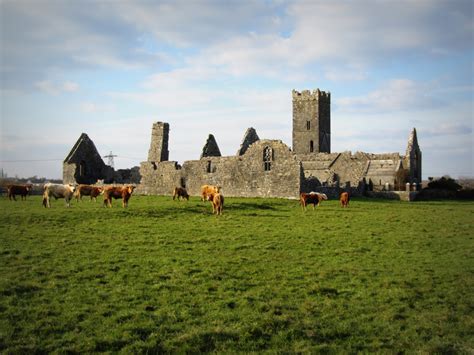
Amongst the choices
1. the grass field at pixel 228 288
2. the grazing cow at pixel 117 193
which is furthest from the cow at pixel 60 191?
the grass field at pixel 228 288

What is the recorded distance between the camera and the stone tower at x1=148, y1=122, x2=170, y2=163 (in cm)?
4534

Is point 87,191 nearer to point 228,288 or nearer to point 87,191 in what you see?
point 87,191

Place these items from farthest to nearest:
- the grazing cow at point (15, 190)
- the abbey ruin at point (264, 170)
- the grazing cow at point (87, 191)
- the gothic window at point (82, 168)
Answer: the gothic window at point (82, 168) < the abbey ruin at point (264, 170) < the grazing cow at point (15, 190) < the grazing cow at point (87, 191)

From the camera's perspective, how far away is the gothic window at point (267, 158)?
37750 mm

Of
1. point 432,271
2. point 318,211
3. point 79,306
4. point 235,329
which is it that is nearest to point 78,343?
point 79,306

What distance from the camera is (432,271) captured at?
489 inches

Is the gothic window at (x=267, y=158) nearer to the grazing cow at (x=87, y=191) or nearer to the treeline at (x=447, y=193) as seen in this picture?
the grazing cow at (x=87, y=191)

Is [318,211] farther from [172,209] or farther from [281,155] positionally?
[281,155]

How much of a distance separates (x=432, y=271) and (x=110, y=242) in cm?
978

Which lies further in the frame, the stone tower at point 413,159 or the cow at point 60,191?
the stone tower at point 413,159

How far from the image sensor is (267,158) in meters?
38.0

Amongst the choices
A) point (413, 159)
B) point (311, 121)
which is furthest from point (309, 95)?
point (413, 159)

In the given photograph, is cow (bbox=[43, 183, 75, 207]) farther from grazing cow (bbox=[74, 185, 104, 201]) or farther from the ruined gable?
the ruined gable

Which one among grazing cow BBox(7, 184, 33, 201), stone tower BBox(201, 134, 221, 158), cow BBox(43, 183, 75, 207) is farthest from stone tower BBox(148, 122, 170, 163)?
cow BBox(43, 183, 75, 207)
